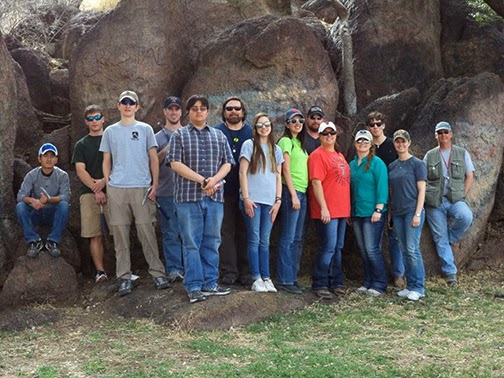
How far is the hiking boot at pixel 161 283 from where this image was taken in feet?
25.0

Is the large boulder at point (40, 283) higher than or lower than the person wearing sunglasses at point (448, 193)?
lower

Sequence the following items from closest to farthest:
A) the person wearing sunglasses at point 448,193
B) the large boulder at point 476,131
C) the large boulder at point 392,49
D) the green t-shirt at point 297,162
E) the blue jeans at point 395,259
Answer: the green t-shirt at point 297,162 < the blue jeans at point 395,259 < the person wearing sunglasses at point 448,193 < the large boulder at point 476,131 < the large boulder at point 392,49

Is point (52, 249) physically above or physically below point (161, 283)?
above

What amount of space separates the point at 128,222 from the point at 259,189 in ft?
4.80

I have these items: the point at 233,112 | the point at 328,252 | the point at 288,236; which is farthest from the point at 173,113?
the point at 328,252

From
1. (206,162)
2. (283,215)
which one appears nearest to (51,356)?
(206,162)

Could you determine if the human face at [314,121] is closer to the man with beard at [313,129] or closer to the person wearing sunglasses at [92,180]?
the man with beard at [313,129]

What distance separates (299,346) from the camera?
6188 millimetres

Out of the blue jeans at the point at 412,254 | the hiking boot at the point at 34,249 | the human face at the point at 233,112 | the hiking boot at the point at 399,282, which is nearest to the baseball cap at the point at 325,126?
the human face at the point at 233,112

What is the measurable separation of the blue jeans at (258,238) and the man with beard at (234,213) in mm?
331

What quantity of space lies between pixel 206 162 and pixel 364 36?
212 inches

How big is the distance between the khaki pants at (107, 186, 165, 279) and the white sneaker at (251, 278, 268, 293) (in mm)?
1049

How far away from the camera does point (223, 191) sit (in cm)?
742

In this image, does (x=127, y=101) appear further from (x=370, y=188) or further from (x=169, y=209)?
(x=370, y=188)
